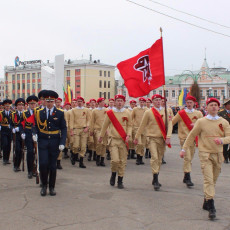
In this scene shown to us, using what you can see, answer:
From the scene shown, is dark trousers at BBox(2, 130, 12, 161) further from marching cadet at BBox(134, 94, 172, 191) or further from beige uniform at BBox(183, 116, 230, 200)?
beige uniform at BBox(183, 116, 230, 200)

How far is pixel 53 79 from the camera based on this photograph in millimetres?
17984

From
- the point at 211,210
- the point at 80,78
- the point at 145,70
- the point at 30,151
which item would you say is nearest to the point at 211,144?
the point at 211,210

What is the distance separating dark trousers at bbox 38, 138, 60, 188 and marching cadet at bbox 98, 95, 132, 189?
4.79 feet

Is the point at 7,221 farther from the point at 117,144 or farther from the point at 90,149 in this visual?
the point at 90,149

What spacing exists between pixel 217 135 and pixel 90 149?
698 cm

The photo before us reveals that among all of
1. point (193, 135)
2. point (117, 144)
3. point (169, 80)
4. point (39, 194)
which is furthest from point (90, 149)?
point (169, 80)

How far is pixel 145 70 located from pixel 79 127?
3.73 m

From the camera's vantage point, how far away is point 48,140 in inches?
269

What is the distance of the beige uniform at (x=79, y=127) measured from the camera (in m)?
10.6

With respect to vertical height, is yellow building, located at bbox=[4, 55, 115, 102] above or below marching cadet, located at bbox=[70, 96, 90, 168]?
above

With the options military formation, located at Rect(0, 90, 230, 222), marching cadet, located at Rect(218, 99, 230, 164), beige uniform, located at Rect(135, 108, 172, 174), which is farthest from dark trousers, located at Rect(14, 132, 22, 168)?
marching cadet, located at Rect(218, 99, 230, 164)

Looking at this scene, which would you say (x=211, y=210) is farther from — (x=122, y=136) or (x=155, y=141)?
(x=122, y=136)

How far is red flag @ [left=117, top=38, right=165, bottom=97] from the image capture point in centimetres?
768

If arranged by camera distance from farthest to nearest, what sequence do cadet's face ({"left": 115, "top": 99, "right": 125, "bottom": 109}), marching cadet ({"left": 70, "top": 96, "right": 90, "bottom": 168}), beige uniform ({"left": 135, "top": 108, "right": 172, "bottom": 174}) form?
marching cadet ({"left": 70, "top": 96, "right": 90, "bottom": 168}) < cadet's face ({"left": 115, "top": 99, "right": 125, "bottom": 109}) < beige uniform ({"left": 135, "top": 108, "right": 172, "bottom": 174})
